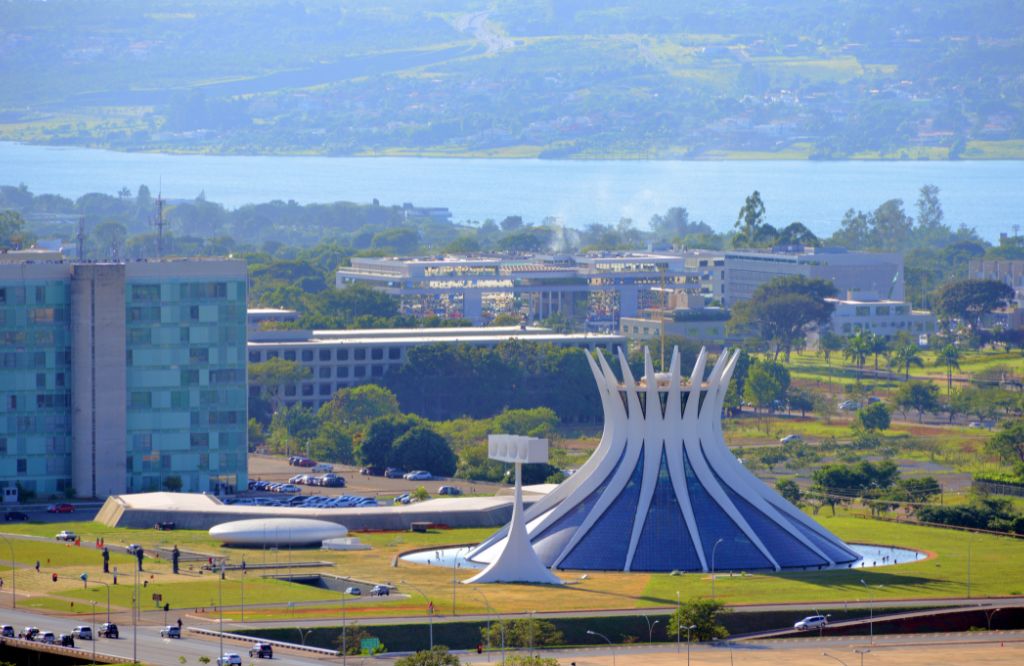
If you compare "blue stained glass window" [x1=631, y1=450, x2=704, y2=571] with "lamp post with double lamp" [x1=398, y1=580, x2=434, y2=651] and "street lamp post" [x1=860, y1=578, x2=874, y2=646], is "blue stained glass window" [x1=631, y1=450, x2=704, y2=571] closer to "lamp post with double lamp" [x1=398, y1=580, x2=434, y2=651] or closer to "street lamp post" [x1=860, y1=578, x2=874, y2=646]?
"street lamp post" [x1=860, y1=578, x2=874, y2=646]

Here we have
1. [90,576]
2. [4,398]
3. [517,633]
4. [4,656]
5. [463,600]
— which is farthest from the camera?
[4,398]

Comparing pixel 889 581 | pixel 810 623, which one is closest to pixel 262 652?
pixel 810 623

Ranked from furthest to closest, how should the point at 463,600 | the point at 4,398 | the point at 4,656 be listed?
the point at 4,398 → the point at 463,600 → the point at 4,656

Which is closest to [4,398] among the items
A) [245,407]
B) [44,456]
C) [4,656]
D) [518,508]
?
[44,456]

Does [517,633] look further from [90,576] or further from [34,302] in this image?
[34,302]

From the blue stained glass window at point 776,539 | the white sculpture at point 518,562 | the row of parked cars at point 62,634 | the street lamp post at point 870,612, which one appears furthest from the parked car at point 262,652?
the blue stained glass window at point 776,539

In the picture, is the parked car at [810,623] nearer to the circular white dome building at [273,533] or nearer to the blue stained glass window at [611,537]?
the blue stained glass window at [611,537]
